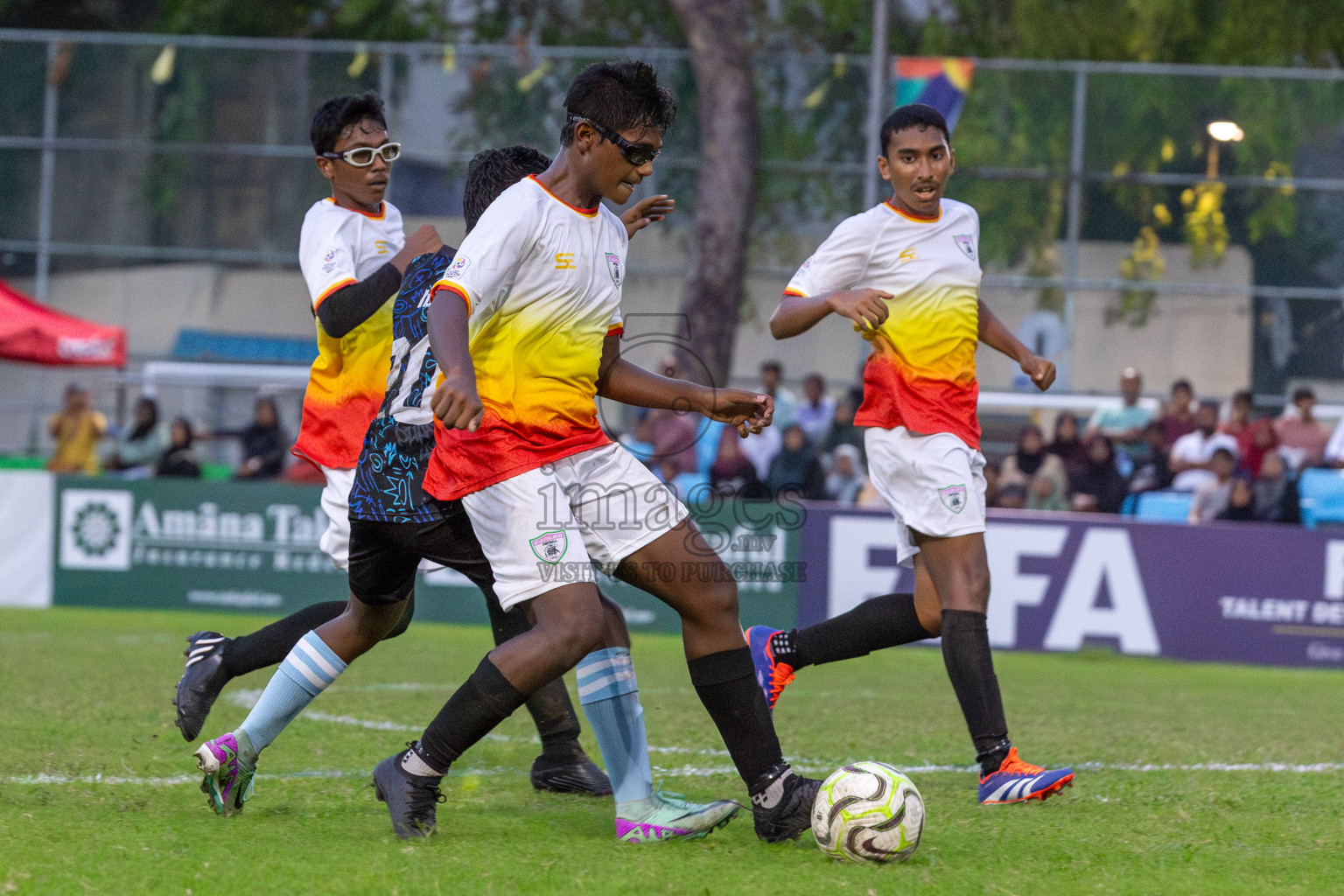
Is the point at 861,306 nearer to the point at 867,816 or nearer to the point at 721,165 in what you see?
the point at 867,816

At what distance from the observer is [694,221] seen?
1755 centimetres

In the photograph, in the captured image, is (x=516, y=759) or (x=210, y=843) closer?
(x=210, y=843)

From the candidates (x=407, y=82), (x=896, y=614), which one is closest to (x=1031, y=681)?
(x=896, y=614)

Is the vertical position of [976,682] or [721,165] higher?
[721,165]

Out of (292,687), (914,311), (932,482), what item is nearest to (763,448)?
(914,311)

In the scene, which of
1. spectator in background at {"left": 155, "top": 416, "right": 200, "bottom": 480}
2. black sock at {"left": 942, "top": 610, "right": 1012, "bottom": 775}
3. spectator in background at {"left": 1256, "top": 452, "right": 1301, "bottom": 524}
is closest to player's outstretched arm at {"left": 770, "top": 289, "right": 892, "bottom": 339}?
black sock at {"left": 942, "top": 610, "right": 1012, "bottom": 775}

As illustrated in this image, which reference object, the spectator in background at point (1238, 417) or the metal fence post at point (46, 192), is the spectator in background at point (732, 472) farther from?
the metal fence post at point (46, 192)

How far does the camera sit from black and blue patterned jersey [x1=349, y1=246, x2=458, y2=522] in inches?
169

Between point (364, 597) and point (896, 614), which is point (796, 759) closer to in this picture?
point (896, 614)

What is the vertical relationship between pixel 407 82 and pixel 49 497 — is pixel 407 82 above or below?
above

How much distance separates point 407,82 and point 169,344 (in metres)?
4.60

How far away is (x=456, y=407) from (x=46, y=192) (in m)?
18.2

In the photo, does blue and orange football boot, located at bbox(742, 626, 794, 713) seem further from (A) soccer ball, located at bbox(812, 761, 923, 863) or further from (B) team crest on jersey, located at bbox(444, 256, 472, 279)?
(B) team crest on jersey, located at bbox(444, 256, 472, 279)

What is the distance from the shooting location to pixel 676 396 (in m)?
4.48
